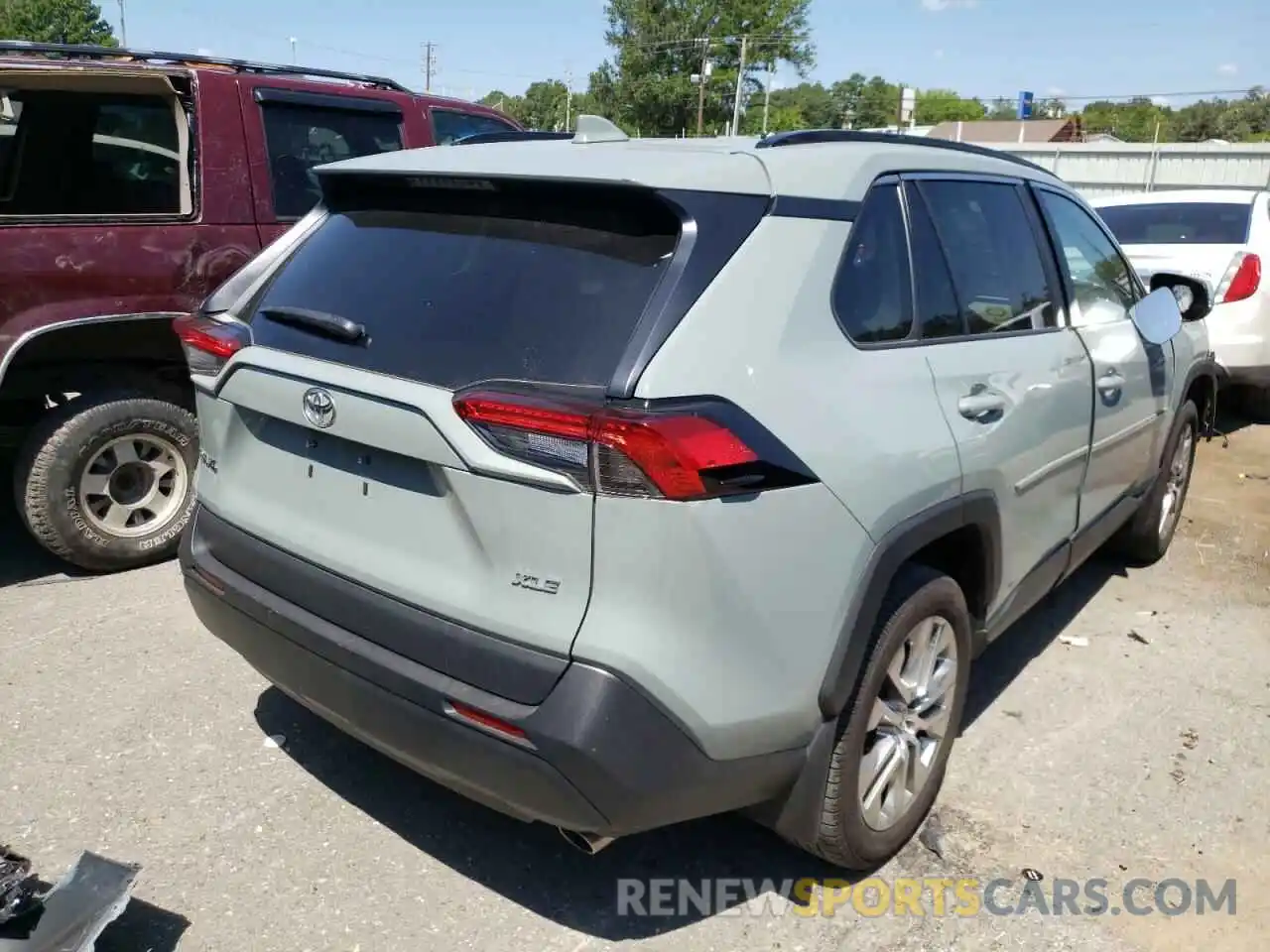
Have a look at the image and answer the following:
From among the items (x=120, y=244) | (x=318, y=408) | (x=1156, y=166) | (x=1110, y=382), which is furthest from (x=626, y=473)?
(x=1156, y=166)

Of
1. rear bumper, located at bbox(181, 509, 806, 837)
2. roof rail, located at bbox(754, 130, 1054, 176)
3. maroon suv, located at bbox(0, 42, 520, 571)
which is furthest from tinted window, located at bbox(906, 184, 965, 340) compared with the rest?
maroon suv, located at bbox(0, 42, 520, 571)

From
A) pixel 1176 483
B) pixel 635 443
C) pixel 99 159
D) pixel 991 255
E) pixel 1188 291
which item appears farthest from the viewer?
pixel 1176 483

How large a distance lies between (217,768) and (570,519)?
1794 mm

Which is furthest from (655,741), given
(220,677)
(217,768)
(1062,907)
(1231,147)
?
(1231,147)

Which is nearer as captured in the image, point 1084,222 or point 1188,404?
point 1084,222

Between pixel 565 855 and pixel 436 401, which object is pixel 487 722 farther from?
pixel 565 855

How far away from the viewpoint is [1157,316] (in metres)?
4.14

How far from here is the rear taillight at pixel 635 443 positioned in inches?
78.9

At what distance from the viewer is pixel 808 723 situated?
7.69 ft

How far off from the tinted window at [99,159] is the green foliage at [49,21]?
5489cm

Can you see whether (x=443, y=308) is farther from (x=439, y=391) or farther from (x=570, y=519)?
(x=570, y=519)

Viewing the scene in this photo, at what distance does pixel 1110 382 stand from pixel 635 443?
2539 millimetres

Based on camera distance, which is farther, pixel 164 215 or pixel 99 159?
pixel 99 159

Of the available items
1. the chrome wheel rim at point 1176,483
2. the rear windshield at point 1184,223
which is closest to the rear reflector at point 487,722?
the chrome wheel rim at point 1176,483
